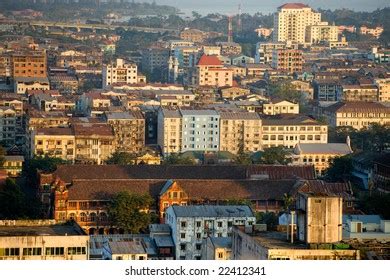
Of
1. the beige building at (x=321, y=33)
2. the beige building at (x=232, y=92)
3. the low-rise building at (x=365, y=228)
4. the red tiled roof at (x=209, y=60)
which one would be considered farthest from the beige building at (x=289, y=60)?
the low-rise building at (x=365, y=228)

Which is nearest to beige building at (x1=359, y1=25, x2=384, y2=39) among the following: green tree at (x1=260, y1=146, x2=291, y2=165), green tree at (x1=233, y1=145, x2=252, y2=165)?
green tree at (x1=233, y1=145, x2=252, y2=165)

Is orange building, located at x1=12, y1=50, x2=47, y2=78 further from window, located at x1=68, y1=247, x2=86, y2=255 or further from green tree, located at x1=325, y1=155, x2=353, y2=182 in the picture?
window, located at x1=68, y1=247, x2=86, y2=255

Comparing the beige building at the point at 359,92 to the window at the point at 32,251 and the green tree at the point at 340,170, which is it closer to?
the green tree at the point at 340,170

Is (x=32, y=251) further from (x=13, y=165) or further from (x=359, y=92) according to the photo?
(x=359, y=92)

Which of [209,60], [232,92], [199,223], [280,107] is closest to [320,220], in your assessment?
[199,223]

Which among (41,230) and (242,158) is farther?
(242,158)
